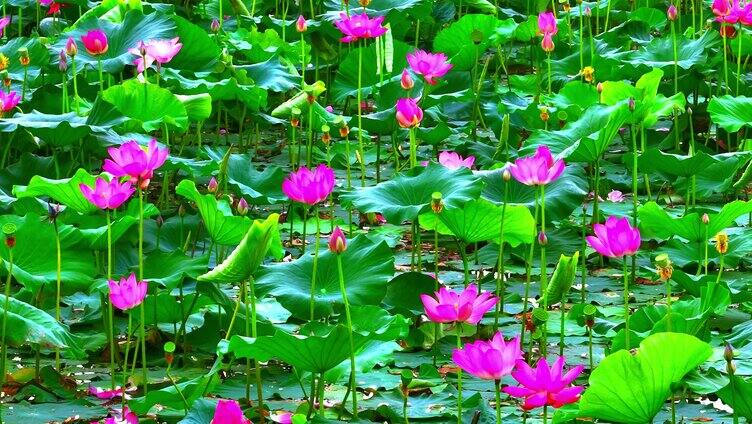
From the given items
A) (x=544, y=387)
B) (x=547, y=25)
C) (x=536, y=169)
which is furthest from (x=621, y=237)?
(x=547, y=25)

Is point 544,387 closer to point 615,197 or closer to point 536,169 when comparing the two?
point 536,169

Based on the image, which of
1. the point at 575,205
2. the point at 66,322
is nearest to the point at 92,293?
the point at 66,322

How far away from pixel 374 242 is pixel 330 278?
11 centimetres

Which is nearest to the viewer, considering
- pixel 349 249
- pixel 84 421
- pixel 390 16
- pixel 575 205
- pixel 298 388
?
pixel 84 421

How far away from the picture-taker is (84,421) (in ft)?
6.54

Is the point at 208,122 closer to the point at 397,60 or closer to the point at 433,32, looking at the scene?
the point at 397,60

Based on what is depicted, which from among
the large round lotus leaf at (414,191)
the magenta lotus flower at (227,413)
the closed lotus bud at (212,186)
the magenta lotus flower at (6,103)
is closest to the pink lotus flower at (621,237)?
the large round lotus leaf at (414,191)

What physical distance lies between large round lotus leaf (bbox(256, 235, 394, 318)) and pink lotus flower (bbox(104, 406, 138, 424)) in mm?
350

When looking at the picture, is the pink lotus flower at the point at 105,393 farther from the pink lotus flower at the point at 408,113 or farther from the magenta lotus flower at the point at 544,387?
the pink lotus flower at the point at 408,113

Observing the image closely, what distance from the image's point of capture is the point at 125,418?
187 cm

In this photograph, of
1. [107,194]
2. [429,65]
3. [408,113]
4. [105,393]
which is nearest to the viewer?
[105,393]

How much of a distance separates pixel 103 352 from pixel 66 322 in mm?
194

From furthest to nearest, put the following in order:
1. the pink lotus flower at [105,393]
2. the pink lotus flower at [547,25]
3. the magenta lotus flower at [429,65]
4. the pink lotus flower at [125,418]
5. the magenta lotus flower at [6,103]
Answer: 1. the pink lotus flower at [547,25]
2. the magenta lotus flower at [429,65]
3. the magenta lotus flower at [6,103]
4. the pink lotus flower at [105,393]
5. the pink lotus flower at [125,418]

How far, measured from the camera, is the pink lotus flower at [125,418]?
1.80m
